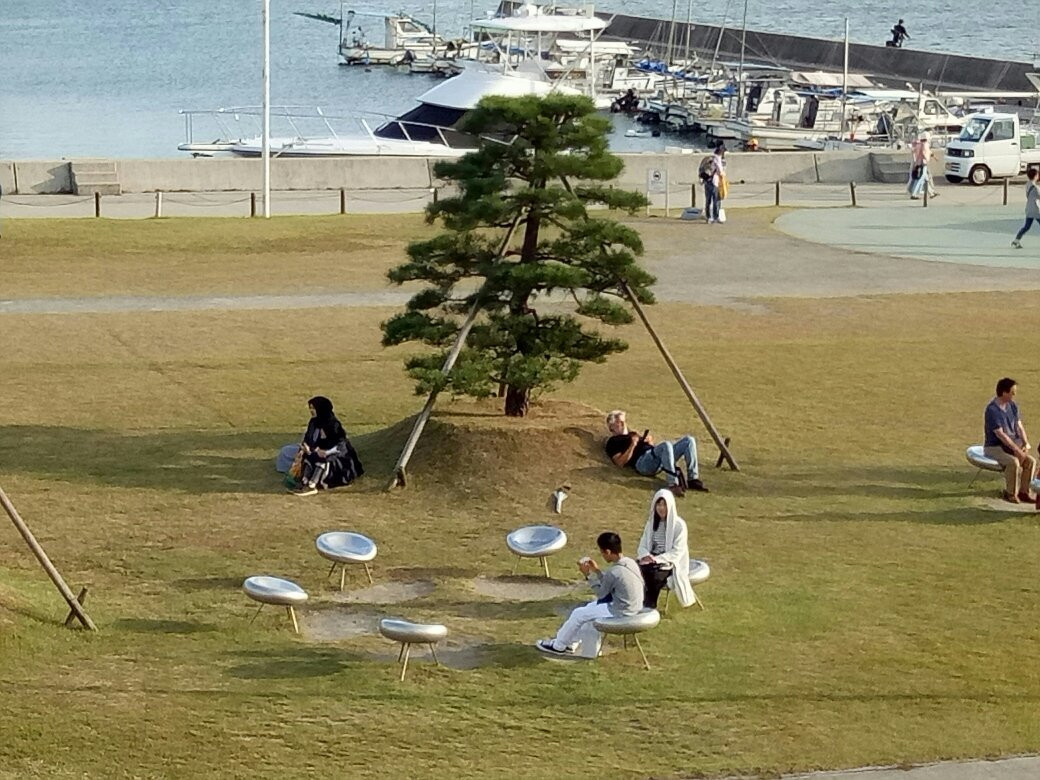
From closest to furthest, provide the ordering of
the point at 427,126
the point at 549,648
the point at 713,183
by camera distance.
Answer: the point at 549,648 < the point at 713,183 < the point at 427,126

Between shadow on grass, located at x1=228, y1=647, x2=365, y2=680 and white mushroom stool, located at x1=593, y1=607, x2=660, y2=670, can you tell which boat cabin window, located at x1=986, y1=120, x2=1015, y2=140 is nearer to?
white mushroom stool, located at x1=593, y1=607, x2=660, y2=670

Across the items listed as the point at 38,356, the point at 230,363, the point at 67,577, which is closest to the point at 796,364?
the point at 230,363

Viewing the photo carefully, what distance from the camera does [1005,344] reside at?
26.6 m

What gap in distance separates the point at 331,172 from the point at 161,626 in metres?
31.8

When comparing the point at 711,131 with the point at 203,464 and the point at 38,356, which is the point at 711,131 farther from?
the point at 203,464

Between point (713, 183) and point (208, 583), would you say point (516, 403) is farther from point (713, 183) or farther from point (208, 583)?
point (713, 183)

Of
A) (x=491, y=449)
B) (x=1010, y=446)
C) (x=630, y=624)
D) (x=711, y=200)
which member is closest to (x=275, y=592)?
(x=630, y=624)

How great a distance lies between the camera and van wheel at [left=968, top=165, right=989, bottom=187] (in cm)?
4844

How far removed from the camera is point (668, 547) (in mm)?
14570

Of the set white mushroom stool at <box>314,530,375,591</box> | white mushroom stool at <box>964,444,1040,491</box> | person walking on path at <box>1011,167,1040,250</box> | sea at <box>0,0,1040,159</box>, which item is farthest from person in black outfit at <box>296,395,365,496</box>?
sea at <box>0,0,1040,159</box>

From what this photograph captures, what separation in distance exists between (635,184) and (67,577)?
3129 centimetres

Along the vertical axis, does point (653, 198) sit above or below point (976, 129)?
below

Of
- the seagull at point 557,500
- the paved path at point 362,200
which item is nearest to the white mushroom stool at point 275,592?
the seagull at point 557,500

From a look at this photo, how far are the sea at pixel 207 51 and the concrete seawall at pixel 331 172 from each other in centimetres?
2367
